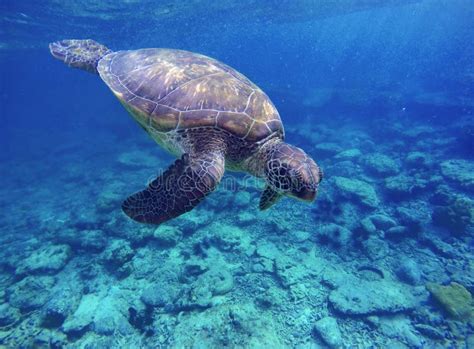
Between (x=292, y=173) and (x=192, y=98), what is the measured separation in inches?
74.5

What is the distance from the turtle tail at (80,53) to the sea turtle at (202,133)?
65.9 inches

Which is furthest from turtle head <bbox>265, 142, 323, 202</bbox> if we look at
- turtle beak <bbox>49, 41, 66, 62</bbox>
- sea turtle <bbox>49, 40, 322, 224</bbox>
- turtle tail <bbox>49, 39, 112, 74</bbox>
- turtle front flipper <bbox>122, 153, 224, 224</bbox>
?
turtle beak <bbox>49, 41, 66, 62</bbox>

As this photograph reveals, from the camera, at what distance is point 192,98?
4203mm

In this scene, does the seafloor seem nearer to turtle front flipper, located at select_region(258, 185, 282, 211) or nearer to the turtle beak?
turtle front flipper, located at select_region(258, 185, 282, 211)

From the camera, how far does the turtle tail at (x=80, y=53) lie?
6300mm

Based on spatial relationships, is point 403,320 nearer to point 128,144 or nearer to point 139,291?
point 139,291

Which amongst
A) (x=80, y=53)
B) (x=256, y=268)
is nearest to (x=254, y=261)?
(x=256, y=268)

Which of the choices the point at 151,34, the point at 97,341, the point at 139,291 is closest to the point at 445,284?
the point at 139,291

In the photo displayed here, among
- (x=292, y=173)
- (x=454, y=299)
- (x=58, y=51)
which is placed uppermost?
(x=58, y=51)

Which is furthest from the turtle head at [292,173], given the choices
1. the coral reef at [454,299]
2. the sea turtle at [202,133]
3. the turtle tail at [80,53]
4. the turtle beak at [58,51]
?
the turtle beak at [58,51]

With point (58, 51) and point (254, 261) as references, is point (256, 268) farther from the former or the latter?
point (58, 51)

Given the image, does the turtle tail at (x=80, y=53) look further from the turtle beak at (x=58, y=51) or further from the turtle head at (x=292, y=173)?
the turtle head at (x=292, y=173)

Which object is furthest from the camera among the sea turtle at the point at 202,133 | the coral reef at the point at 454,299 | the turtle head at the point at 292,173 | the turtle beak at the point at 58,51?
the turtle beak at the point at 58,51

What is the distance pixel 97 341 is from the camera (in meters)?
5.82
